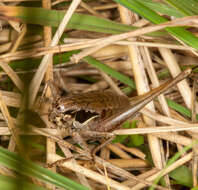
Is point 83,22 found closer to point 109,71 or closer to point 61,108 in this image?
point 109,71

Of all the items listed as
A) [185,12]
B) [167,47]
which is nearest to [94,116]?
[167,47]

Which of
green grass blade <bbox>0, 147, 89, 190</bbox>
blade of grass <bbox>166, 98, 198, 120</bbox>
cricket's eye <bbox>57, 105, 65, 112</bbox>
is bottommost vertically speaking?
green grass blade <bbox>0, 147, 89, 190</bbox>

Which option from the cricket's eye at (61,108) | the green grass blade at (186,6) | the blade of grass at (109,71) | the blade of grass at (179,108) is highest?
the green grass blade at (186,6)

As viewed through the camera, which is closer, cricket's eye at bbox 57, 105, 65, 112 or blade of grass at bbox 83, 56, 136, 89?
cricket's eye at bbox 57, 105, 65, 112

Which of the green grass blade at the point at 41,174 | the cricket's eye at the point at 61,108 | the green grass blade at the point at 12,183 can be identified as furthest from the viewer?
the cricket's eye at the point at 61,108

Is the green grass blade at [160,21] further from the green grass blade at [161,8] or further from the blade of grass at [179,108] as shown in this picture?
the blade of grass at [179,108]

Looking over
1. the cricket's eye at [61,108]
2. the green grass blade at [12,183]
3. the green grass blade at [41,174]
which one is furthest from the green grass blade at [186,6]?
the green grass blade at [12,183]

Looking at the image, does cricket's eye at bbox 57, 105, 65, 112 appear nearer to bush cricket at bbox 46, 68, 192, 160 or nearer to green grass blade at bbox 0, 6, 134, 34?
bush cricket at bbox 46, 68, 192, 160

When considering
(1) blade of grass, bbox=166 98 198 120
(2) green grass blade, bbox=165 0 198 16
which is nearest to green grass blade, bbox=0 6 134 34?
(2) green grass blade, bbox=165 0 198 16

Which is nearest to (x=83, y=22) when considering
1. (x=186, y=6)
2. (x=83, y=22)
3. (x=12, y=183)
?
(x=83, y=22)
